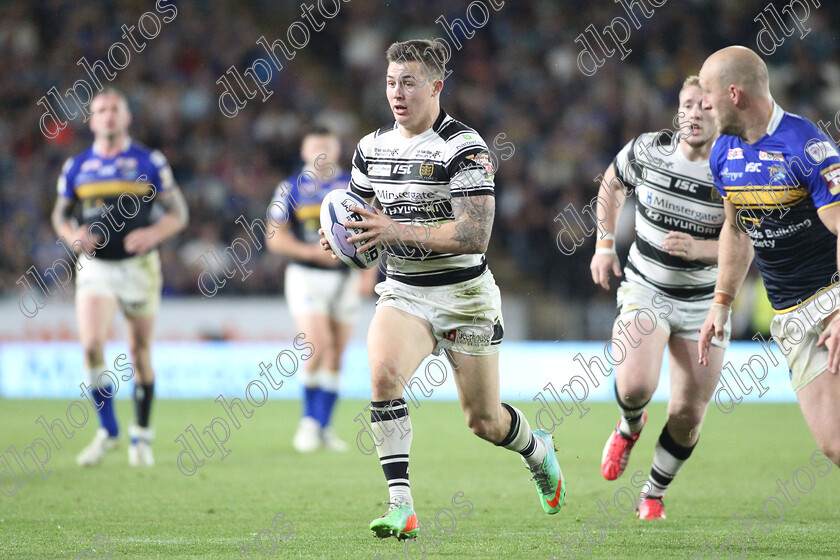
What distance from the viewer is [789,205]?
4.53 meters

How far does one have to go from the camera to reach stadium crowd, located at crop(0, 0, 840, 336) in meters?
17.0

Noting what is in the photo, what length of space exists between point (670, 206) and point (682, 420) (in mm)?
1249

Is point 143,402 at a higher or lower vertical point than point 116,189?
lower

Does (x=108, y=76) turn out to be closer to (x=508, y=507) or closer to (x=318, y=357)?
(x=318, y=357)

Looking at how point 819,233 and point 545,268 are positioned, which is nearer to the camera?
point 819,233

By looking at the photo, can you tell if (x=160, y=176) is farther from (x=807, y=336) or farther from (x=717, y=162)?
(x=807, y=336)

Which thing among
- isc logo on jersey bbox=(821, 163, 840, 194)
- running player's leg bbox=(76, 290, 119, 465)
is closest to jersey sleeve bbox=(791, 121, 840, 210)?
isc logo on jersey bbox=(821, 163, 840, 194)

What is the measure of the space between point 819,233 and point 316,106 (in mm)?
15769

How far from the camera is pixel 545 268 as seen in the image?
16.3m

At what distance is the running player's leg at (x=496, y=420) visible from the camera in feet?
17.2

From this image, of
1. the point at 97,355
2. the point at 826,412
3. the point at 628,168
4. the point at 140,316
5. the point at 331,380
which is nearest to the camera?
the point at 826,412

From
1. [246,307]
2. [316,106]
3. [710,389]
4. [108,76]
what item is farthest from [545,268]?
[710,389]

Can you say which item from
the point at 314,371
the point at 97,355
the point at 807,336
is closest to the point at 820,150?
the point at 807,336

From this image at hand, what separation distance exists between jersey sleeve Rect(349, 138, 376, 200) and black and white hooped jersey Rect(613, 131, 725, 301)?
1.78 metres
